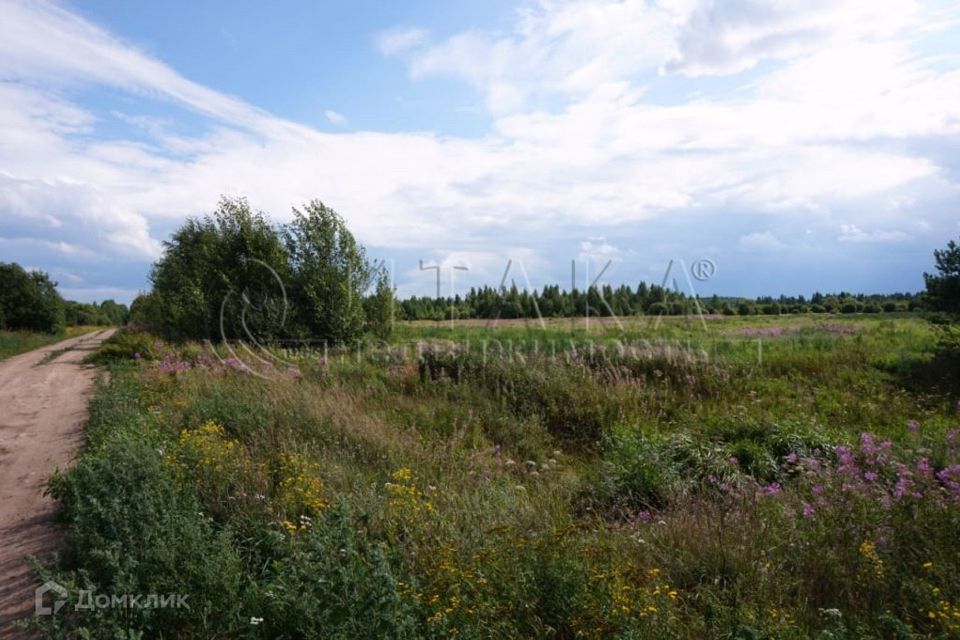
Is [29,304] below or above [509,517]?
above

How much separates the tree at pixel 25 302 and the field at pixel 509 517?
49.4 meters

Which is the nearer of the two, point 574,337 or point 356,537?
point 356,537

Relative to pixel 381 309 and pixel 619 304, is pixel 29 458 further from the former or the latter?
pixel 619 304

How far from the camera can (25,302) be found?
161 feet

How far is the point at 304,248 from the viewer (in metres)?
21.6

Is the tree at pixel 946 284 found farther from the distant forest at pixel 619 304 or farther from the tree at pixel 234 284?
the tree at pixel 234 284

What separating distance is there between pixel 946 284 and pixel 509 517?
1630 cm

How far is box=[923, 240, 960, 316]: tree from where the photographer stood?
15.3 m

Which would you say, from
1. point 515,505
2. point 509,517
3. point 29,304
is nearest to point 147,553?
point 509,517

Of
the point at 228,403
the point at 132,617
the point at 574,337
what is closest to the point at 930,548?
the point at 132,617

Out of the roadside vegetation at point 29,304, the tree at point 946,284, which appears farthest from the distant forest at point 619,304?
the roadside vegetation at point 29,304

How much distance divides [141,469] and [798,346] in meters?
17.2

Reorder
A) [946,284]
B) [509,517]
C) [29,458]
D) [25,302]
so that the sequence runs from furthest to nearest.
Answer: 1. [25,302]
2. [946,284]
3. [29,458]
4. [509,517]

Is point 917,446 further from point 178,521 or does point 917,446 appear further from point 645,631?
point 178,521
